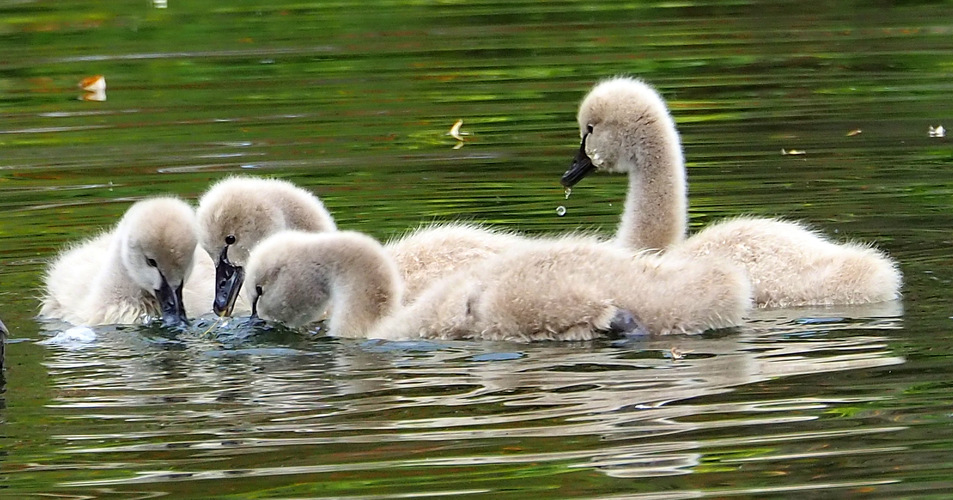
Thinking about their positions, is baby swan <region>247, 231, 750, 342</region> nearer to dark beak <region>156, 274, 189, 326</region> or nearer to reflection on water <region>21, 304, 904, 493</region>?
reflection on water <region>21, 304, 904, 493</region>

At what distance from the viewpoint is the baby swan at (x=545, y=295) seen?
653 cm

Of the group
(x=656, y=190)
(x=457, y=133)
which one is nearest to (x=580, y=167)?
(x=656, y=190)

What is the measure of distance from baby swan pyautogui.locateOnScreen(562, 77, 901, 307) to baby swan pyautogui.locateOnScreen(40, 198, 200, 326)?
181 centimetres

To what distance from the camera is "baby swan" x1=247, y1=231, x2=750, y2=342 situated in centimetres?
653

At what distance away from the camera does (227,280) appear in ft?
25.3

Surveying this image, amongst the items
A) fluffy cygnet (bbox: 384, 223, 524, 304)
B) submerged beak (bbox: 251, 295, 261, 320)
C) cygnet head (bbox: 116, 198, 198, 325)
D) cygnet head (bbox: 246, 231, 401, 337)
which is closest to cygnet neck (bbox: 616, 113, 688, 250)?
fluffy cygnet (bbox: 384, 223, 524, 304)

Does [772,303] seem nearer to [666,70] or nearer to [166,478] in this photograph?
[166,478]

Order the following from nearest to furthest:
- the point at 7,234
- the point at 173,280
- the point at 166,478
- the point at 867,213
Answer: the point at 166,478 → the point at 173,280 → the point at 867,213 → the point at 7,234

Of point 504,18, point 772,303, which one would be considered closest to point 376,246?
point 772,303

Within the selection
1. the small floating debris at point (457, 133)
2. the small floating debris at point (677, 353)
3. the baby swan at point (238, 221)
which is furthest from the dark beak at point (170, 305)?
the small floating debris at point (457, 133)

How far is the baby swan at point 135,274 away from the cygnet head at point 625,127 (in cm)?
177

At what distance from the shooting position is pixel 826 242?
7.37 meters

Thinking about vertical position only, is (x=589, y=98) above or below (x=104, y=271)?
above

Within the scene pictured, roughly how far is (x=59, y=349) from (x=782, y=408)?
116 inches
